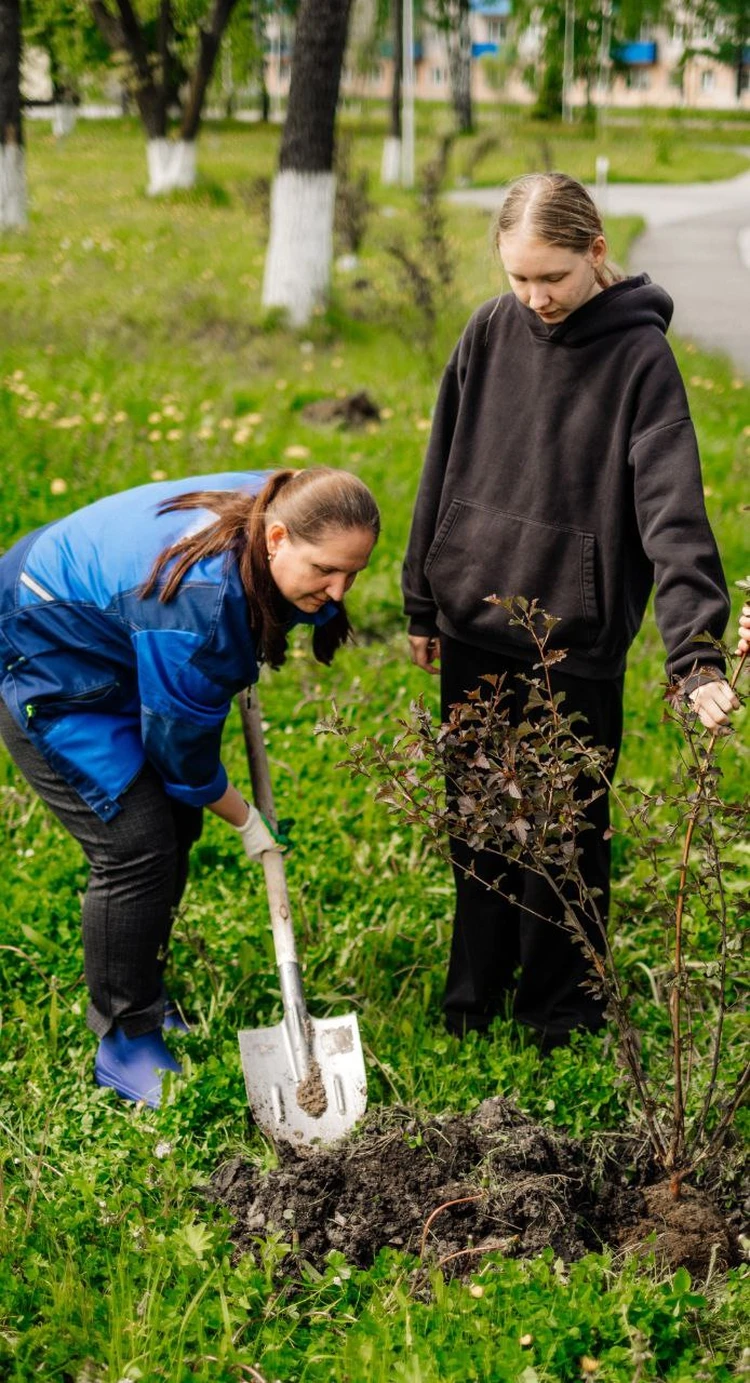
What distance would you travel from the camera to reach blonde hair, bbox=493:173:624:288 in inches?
96.3

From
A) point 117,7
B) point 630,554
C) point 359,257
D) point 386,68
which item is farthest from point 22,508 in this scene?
point 386,68

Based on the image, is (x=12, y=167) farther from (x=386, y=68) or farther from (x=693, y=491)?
(x=386, y=68)

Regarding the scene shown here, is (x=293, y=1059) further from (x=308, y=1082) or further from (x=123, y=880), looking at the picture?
(x=123, y=880)

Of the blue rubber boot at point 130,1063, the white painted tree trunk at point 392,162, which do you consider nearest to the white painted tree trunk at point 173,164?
the white painted tree trunk at point 392,162

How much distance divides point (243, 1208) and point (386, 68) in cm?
5735

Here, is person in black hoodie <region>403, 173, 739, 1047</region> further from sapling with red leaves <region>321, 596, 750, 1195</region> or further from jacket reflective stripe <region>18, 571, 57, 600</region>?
jacket reflective stripe <region>18, 571, 57, 600</region>

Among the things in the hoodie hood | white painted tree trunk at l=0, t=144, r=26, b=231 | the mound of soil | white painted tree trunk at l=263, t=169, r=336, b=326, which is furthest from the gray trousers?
white painted tree trunk at l=0, t=144, r=26, b=231

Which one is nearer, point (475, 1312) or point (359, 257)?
point (475, 1312)

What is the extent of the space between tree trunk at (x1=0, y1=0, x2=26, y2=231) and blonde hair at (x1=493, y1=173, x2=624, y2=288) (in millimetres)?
12811

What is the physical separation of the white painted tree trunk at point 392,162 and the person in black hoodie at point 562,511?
22.1 metres

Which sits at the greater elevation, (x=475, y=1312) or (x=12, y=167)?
(x=12, y=167)

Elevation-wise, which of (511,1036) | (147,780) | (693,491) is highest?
(693,491)

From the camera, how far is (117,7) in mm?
15570

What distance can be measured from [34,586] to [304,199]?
774 cm
